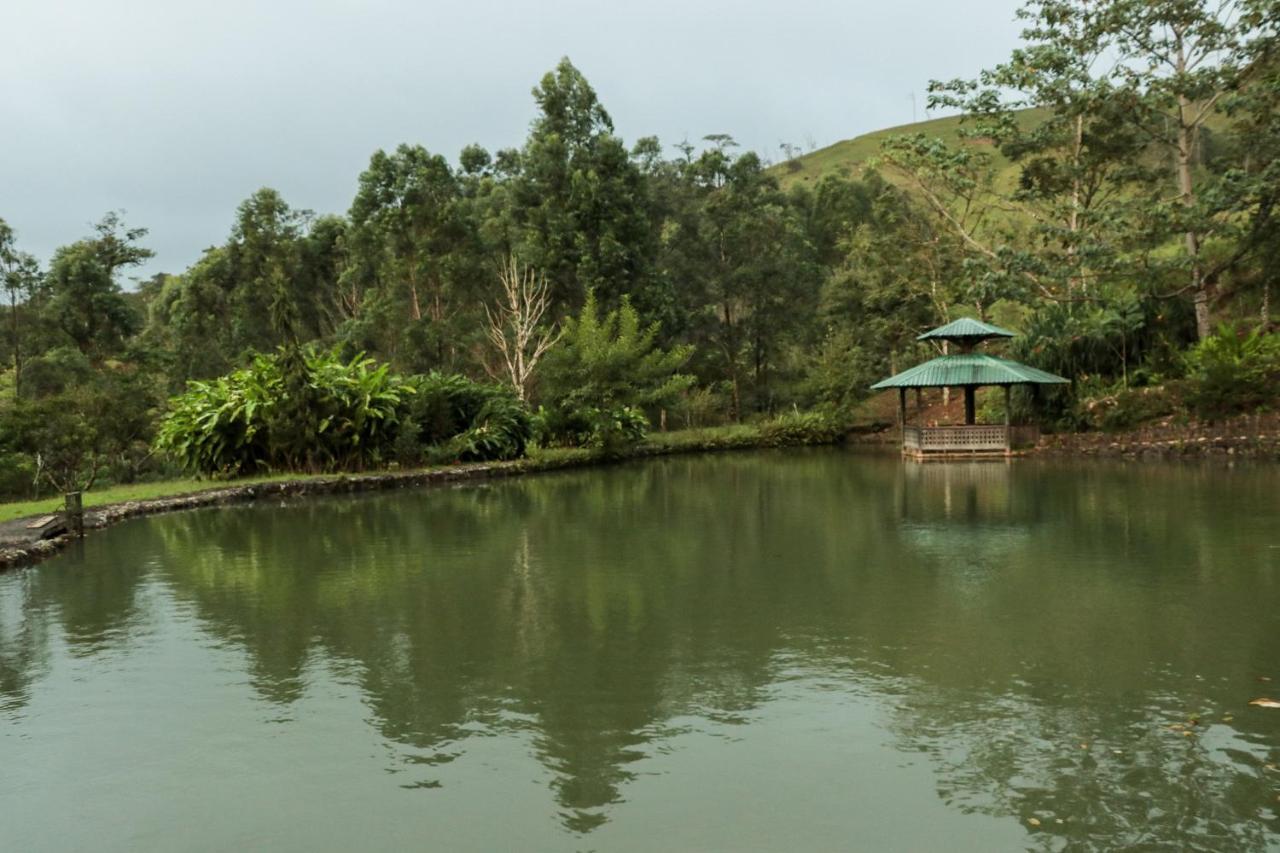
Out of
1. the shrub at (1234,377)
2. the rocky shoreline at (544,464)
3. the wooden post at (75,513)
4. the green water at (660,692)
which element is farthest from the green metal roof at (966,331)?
the wooden post at (75,513)

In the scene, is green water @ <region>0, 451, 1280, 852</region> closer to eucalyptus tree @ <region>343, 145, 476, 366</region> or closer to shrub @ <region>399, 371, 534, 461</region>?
shrub @ <region>399, 371, 534, 461</region>

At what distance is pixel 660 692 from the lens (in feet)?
18.2

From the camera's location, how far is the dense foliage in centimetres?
1911

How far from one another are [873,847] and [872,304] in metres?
28.7

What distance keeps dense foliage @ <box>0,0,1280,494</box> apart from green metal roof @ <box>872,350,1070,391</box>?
1493 mm

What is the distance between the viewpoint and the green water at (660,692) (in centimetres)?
398

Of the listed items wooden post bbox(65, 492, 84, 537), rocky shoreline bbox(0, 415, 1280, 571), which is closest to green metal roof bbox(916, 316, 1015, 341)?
rocky shoreline bbox(0, 415, 1280, 571)

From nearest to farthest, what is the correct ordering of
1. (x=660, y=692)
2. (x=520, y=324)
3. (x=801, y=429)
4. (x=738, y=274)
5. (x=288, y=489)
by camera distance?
(x=660, y=692) → (x=288, y=489) → (x=520, y=324) → (x=801, y=429) → (x=738, y=274)

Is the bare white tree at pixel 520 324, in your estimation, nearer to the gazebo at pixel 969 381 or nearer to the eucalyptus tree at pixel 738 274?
the eucalyptus tree at pixel 738 274

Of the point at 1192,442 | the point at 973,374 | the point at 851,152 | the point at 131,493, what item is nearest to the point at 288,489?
the point at 131,493

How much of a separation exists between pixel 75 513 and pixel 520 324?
1499 cm

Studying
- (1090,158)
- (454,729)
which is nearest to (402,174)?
(1090,158)

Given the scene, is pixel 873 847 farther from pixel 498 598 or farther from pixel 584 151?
pixel 584 151

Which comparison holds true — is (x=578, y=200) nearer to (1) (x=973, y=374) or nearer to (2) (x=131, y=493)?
(1) (x=973, y=374)
